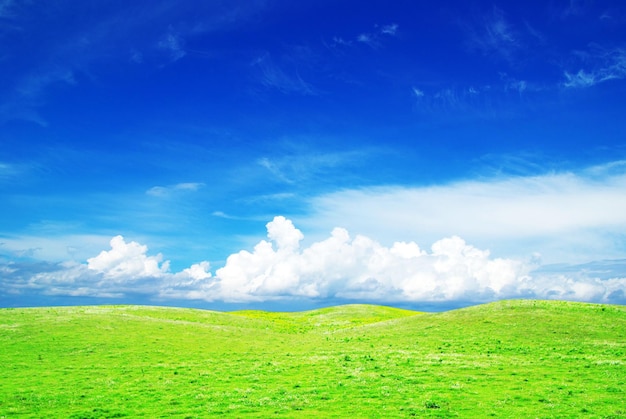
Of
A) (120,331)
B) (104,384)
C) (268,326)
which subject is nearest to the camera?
(104,384)

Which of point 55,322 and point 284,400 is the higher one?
point 55,322

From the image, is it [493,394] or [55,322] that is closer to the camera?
[493,394]

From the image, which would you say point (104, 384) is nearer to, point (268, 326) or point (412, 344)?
point (412, 344)

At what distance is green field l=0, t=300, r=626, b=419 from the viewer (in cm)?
2777

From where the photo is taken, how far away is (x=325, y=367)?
1551 inches

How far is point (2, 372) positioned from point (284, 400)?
2675 cm

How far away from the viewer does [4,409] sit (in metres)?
28.6

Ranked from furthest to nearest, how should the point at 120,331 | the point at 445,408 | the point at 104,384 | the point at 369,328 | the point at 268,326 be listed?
1. the point at 268,326
2. the point at 369,328
3. the point at 120,331
4. the point at 104,384
5. the point at 445,408

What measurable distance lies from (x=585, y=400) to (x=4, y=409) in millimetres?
36628

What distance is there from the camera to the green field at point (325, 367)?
27.8 metres

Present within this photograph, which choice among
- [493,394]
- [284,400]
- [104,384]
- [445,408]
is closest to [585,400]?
[493,394]

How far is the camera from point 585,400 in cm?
2728

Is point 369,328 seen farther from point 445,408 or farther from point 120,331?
point 445,408

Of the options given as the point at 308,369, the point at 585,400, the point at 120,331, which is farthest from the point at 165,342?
the point at 585,400
